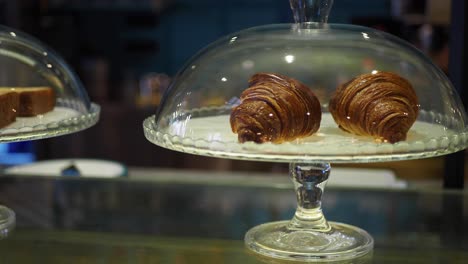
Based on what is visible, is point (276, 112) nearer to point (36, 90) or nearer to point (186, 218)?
point (186, 218)

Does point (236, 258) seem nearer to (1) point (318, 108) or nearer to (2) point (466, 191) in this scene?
(1) point (318, 108)

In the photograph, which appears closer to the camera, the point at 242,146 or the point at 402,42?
the point at 242,146

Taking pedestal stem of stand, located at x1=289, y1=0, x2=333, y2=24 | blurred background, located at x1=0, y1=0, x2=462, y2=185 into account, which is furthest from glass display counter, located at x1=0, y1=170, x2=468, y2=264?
blurred background, located at x1=0, y1=0, x2=462, y2=185

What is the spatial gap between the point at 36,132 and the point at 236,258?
25cm

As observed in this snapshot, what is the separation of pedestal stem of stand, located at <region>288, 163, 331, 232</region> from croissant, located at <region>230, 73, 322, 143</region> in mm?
76

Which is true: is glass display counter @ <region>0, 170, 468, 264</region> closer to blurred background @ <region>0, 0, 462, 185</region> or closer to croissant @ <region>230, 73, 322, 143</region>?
croissant @ <region>230, 73, 322, 143</region>

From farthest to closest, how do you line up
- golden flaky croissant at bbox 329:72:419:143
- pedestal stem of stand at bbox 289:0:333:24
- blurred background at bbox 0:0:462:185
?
blurred background at bbox 0:0:462:185 → pedestal stem of stand at bbox 289:0:333:24 → golden flaky croissant at bbox 329:72:419:143

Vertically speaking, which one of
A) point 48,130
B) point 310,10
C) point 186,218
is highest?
point 310,10

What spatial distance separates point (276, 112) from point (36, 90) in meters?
0.36

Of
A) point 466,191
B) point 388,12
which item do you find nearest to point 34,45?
point 466,191

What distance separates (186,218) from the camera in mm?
852

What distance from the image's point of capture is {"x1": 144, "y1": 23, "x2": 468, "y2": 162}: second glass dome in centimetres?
71

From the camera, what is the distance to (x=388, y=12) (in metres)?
3.33

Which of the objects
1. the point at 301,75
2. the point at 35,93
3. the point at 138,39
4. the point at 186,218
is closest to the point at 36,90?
the point at 35,93
